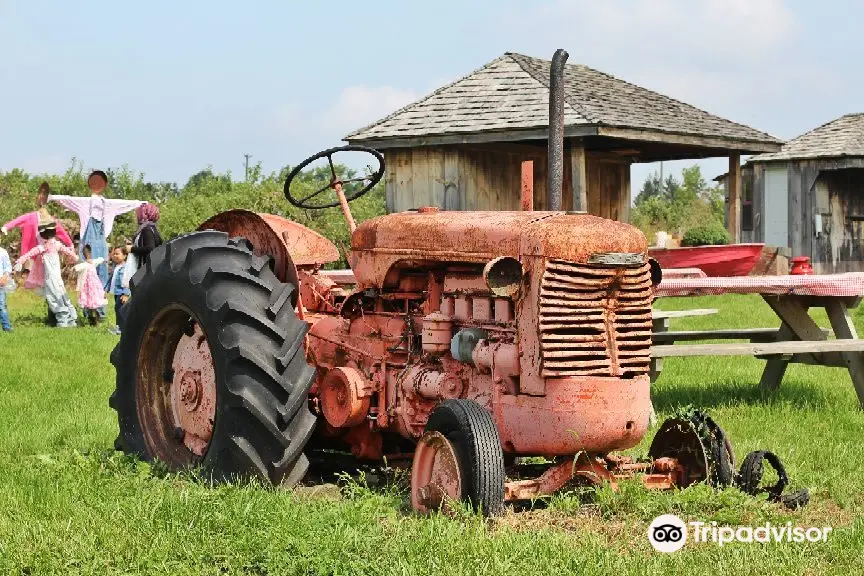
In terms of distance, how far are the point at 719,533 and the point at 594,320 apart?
3.47ft

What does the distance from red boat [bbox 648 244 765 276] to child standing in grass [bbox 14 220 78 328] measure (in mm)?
8032

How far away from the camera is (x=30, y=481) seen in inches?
241

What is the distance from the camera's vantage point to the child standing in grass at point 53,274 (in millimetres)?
16266

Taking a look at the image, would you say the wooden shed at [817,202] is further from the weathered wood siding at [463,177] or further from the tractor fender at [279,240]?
the tractor fender at [279,240]

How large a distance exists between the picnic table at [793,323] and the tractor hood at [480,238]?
313 centimetres

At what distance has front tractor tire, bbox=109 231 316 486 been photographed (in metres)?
5.72

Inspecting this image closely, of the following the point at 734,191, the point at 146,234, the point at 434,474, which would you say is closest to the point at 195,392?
the point at 434,474

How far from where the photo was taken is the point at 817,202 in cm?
3045

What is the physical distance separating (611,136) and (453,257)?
33.8 ft

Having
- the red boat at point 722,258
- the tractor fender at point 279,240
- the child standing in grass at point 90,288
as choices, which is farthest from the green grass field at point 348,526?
the child standing in grass at point 90,288

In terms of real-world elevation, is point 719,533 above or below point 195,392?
below

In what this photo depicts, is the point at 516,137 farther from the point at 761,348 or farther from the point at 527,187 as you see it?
the point at 527,187

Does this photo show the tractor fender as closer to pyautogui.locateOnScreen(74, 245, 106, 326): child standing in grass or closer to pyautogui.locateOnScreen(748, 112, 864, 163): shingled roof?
pyautogui.locateOnScreen(74, 245, 106, 326): child standing in grass

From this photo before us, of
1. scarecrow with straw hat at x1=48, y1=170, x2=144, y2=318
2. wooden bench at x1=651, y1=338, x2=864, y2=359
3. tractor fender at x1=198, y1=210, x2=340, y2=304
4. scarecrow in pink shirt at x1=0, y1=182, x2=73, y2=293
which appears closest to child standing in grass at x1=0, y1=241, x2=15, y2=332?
scarecrow in pink shirt at x1=0, y1=182, x2=73, y2=293
